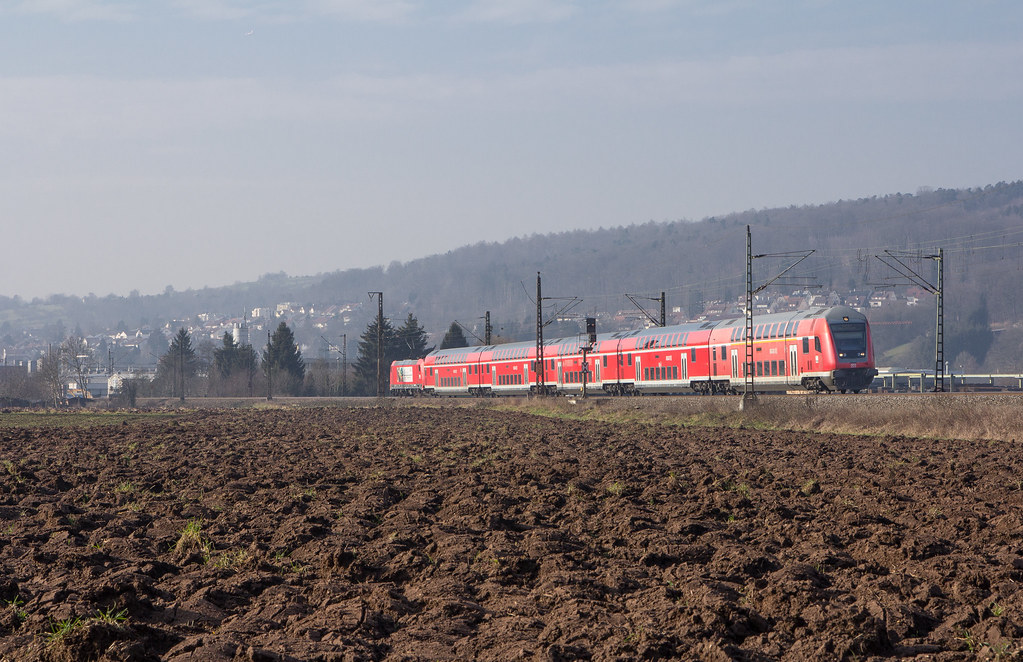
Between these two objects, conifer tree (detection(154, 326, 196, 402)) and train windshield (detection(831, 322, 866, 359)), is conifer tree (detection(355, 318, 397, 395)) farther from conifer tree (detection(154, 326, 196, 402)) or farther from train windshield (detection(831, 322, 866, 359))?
train windshield (detection(831, 322, 866, 359))

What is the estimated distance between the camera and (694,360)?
57.5m

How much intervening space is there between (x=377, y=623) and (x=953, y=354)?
665 feet

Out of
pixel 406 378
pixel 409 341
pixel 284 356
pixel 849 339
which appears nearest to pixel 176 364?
pixel 284 356

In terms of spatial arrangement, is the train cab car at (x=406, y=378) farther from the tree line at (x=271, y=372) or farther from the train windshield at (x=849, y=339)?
the train windshield at (x=849, y=339)

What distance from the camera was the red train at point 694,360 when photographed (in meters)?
47.2

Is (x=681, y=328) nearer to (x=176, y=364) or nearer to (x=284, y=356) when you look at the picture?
(x=284, y=356)

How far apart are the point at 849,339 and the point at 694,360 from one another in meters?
11.6

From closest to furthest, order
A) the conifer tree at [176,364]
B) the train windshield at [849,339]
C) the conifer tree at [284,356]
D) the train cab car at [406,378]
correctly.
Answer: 1. the train windshield at [849,339]
2. the train cab car at [406,378]
3. the conifer tree at [284,356]
4. the conifer tree at [176,364]

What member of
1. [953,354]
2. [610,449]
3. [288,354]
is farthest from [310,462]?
[953,354]

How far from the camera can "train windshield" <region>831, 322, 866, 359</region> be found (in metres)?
46.8

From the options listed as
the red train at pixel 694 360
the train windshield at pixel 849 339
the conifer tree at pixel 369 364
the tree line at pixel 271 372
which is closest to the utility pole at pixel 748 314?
the red train at pixel 694 360

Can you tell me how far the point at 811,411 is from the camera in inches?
1628

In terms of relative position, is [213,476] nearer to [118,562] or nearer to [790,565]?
[118,562]

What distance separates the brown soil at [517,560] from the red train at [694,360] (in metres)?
21.8
